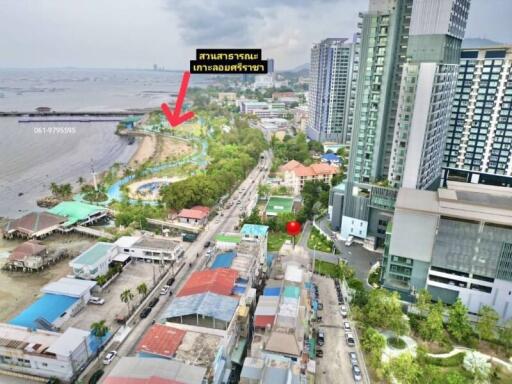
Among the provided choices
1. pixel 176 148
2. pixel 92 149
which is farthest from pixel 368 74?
pixel 92 149

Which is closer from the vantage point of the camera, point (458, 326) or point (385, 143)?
point (458, 326)

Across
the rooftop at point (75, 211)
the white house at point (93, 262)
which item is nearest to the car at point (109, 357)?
the white house at point (93, 262)

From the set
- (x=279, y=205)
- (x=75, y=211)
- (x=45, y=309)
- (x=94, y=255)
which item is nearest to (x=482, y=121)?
(x=279, y=205)

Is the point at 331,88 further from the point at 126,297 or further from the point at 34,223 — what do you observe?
the point at 126,297

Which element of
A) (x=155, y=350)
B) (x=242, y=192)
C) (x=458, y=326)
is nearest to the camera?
(x=155, y=350)

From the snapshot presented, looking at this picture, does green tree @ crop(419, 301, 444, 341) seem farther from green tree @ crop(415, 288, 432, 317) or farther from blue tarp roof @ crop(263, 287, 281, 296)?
blue tarp roof @ crop(263, 287, 281, 296)

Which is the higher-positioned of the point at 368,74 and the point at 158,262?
the point at 368,74

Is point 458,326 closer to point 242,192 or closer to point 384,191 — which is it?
point 384,191
